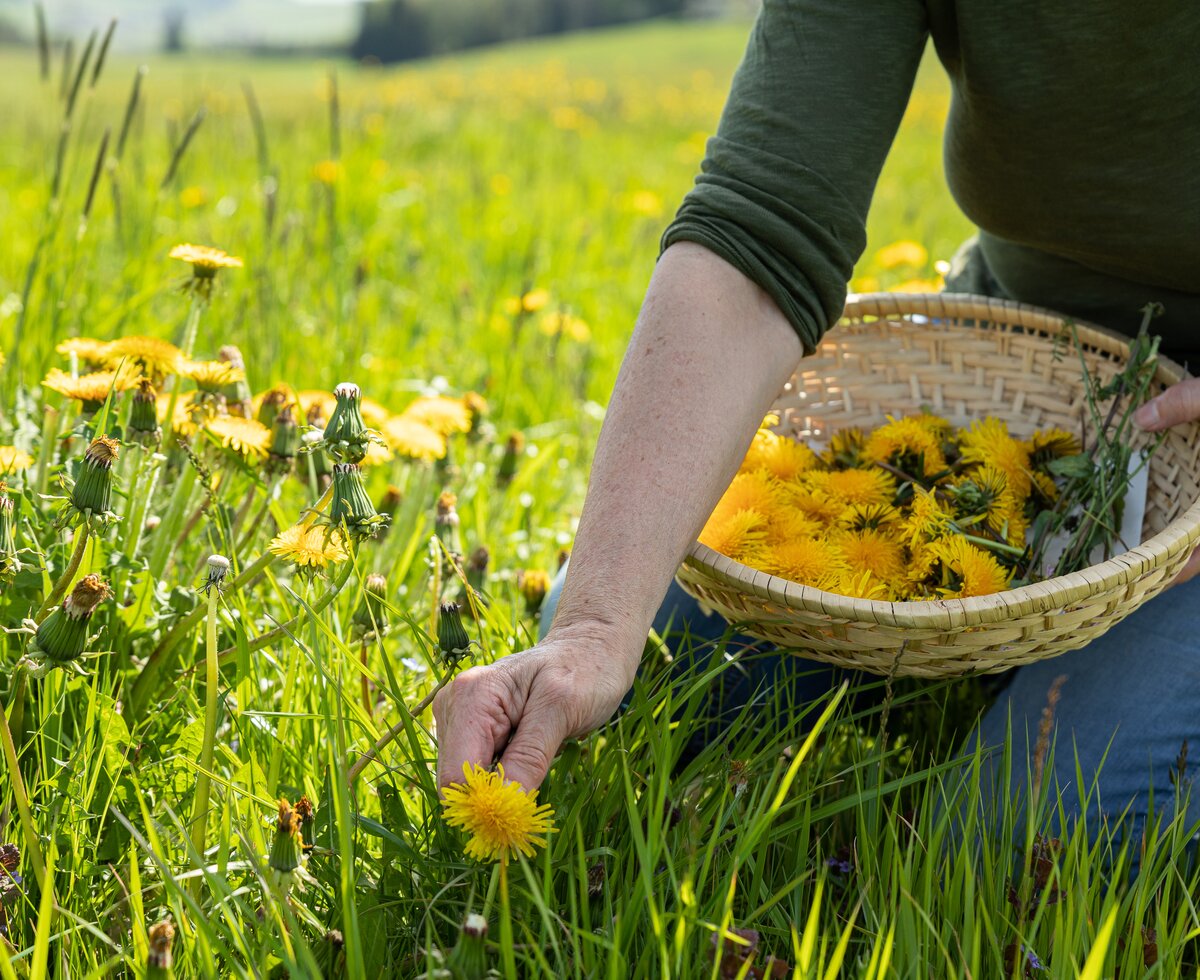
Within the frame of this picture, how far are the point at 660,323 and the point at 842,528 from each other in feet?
1.31

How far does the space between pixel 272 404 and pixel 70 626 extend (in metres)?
0.51

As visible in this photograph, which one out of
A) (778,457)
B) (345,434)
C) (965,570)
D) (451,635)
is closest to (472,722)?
(451,635)

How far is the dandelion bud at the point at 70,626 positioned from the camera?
97 cm

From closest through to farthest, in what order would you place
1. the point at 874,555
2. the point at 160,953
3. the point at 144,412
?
the point at 160,953 → the point at 144,412 → the point at 874,555

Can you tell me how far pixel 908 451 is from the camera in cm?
158

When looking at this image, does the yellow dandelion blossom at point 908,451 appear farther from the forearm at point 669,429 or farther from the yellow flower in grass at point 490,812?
the yellow flower in grass at point 490,812

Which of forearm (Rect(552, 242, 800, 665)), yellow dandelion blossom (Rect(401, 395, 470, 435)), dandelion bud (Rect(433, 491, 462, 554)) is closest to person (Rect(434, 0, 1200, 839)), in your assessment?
forearm (Rect(552, 242, 800, 665))

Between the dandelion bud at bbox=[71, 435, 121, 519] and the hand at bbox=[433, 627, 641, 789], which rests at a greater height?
the dandelion bud at bbox=[71, 435, 121, 519]

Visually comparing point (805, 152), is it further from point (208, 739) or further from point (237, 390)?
point (208, 739)

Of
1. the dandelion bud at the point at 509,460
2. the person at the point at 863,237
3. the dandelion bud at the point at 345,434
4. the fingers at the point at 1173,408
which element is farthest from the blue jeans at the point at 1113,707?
the dandelion bud at the point at 345,434

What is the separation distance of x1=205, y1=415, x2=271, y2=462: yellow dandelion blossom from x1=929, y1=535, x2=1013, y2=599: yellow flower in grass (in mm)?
817

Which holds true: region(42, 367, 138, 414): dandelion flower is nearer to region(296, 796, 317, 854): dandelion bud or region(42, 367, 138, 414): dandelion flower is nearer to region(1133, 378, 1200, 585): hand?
region(296, 796, 317, 854): dandelion bud

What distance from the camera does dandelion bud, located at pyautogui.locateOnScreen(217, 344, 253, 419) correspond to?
4.80ft

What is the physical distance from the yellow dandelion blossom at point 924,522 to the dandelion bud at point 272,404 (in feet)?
2.64
